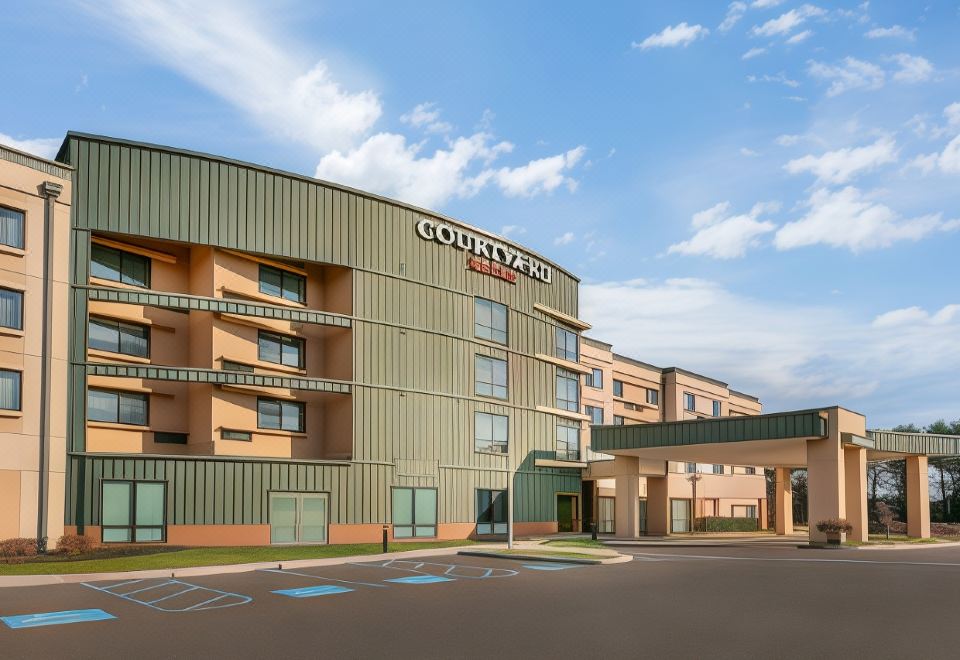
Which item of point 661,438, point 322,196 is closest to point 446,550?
point 661,438

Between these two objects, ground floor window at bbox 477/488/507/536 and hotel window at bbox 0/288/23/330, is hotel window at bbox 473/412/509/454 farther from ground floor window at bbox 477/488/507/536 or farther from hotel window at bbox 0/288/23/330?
hotel window at bbox 0/288/23/330

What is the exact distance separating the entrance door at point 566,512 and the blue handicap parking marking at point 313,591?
3203 cm

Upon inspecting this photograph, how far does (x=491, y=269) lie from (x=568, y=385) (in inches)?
378

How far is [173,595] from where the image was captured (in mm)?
20172

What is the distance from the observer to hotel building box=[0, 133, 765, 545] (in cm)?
3366

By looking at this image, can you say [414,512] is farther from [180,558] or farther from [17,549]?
[17,549]

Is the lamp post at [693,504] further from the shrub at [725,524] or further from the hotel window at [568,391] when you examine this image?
the hotel window at [568,391]

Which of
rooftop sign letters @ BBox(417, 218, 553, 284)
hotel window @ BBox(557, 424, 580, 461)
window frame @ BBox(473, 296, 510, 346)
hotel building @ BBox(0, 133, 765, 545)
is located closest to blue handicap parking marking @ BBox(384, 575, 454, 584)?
hotel building @ BBox(0, 133, 765, 545)

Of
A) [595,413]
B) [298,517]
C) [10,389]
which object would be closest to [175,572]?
[10,389]

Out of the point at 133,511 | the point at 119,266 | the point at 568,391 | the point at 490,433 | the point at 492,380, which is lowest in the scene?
the point at 133,511

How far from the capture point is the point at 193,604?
18.4m

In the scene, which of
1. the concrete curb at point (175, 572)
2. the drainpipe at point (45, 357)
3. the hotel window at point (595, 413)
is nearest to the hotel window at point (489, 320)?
the hotel window at point (595, 413)

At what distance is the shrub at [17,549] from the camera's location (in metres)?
29.6

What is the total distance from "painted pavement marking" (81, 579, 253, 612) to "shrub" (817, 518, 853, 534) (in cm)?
2631
